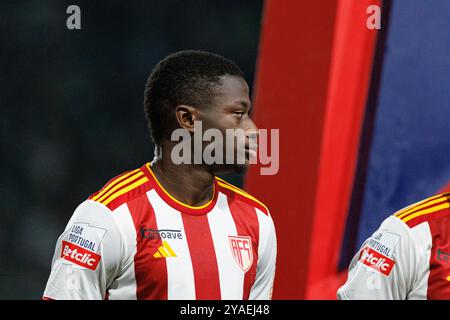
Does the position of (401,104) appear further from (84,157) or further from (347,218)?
(84,157)

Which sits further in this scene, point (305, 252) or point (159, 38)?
point (159, 38)

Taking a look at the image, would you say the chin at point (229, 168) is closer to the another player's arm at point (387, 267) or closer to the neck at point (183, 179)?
the neck at point (183, 179)

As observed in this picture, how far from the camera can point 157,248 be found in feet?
8.55

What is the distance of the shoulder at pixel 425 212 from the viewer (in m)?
2.70

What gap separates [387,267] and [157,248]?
2.30 ft

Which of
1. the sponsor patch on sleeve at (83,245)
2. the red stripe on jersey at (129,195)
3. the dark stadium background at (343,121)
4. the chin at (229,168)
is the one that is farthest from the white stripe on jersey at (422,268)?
the dark stadium background at (343,121)

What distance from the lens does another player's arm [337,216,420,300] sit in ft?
8.71

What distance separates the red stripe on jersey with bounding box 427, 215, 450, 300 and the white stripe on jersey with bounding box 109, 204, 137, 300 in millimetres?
888

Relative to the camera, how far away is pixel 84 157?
6676 mm

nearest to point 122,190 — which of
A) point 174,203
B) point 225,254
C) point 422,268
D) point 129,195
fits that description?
point 129,195

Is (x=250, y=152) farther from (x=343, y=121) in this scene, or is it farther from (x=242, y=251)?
(x=343, y=121)

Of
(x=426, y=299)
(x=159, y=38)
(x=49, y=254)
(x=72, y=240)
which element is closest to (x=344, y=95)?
(x=426, y=299)
